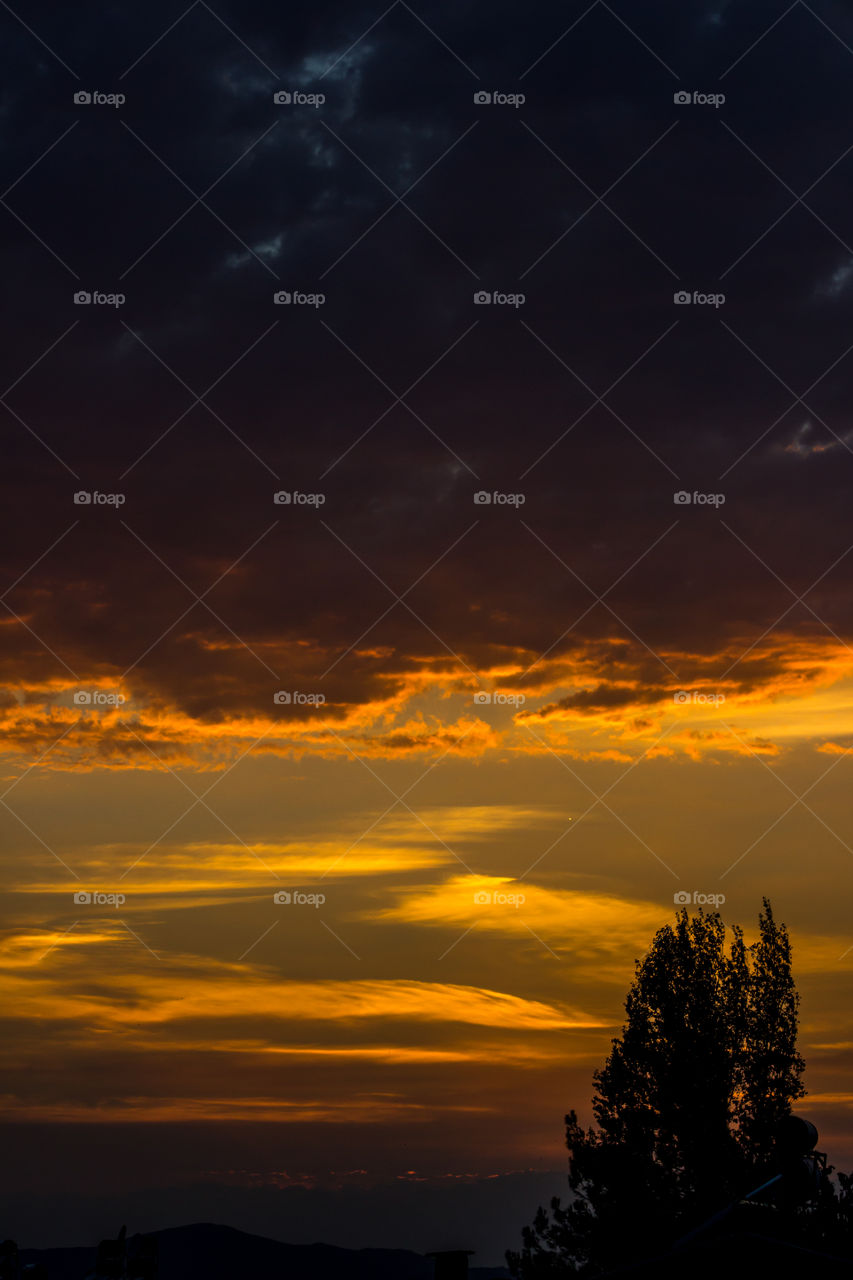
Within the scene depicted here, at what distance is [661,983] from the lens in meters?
45.1

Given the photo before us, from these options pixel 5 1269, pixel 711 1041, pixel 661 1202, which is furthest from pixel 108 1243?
pixel 711 1041

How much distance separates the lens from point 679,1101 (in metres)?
42.5

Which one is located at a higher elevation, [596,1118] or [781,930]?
[781,930]

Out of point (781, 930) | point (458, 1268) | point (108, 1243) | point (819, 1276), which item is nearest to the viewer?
point (819, 1276)

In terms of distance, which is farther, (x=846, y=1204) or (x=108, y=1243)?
(x=846, y=1204)

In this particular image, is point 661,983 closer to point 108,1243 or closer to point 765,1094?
point 765,1094

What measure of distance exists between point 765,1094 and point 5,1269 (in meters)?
23.7

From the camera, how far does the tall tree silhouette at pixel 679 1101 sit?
133 ft

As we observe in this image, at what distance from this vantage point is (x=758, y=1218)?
1569 cm

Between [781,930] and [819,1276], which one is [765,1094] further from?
[819,1276]

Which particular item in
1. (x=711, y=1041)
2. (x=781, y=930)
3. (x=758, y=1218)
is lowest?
(x=758, y=1218)

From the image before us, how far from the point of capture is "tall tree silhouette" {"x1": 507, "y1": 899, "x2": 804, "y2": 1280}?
40469mm

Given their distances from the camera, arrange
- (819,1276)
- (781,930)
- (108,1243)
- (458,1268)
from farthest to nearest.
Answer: (781,930) → (108,1243) → (458,1268) → (819,1276)

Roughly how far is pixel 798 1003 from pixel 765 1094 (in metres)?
4.41
